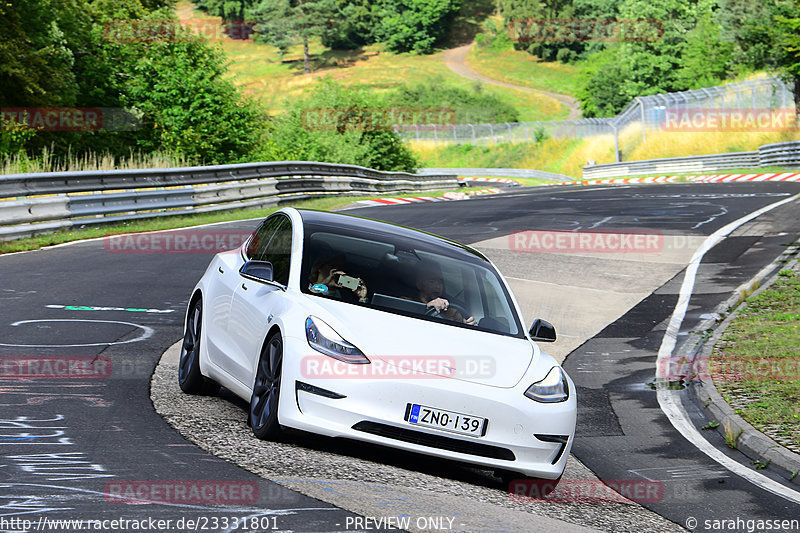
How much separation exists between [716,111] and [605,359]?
50508 mm

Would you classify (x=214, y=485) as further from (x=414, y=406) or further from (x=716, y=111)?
(x=716, y=111)

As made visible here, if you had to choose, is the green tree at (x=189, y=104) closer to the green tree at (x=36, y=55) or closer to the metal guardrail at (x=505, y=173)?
the green tree at (x=36, y=55)

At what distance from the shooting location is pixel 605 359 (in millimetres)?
12070

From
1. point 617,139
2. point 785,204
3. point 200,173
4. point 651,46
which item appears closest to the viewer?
point 200,173

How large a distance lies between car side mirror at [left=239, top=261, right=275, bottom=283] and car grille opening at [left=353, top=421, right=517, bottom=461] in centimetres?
151

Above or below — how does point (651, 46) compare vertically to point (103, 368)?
above

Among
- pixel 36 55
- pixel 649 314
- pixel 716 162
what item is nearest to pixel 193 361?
pixel 649 314

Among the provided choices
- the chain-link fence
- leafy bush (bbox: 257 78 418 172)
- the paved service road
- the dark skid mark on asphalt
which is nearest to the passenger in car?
the dark skid mark on asphalt

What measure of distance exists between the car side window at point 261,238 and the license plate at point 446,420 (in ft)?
8.21

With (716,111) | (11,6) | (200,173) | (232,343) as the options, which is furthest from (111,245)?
(716,111)

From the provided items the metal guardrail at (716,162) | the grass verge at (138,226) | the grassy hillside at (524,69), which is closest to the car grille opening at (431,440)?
the grass verge at (138,226)

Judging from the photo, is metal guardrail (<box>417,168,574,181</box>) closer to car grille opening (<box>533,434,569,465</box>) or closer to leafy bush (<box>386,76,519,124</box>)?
leafy bush (<box>386,76,519,124</box>)

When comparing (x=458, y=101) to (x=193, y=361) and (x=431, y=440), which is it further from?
(x=431, y=440)

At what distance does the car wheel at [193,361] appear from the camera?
8305mm
